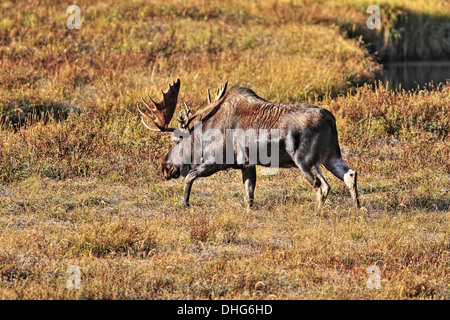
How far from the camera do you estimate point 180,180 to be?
10.8 meters

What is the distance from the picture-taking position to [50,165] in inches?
421

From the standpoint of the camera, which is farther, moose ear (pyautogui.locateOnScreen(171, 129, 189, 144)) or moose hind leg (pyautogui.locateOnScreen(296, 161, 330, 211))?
moose ear (pyautogui.locateOnScreen(171, 129, 189, 144))

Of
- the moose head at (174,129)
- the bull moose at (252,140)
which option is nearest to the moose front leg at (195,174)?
the bull moose at (252,140)

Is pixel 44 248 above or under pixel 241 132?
under

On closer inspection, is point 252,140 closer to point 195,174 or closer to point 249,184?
point 249,184

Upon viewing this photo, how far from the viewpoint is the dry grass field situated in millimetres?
6680

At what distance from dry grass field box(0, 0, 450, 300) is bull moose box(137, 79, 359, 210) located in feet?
1.64

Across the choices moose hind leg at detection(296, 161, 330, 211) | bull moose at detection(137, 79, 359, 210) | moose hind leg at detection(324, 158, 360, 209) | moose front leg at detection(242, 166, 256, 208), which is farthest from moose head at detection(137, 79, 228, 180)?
moose hind leg at detection(324, 158, 360, 209)

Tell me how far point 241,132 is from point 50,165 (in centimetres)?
357

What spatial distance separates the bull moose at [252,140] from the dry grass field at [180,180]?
500 mm

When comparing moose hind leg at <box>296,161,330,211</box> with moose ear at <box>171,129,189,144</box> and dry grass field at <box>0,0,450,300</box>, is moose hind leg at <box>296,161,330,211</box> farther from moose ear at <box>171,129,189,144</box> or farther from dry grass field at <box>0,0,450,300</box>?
moose ear at <box>171,129,189,144</box>

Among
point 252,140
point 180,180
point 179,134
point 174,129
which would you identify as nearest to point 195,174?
point 179,134

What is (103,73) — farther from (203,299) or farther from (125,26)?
(203,299)
